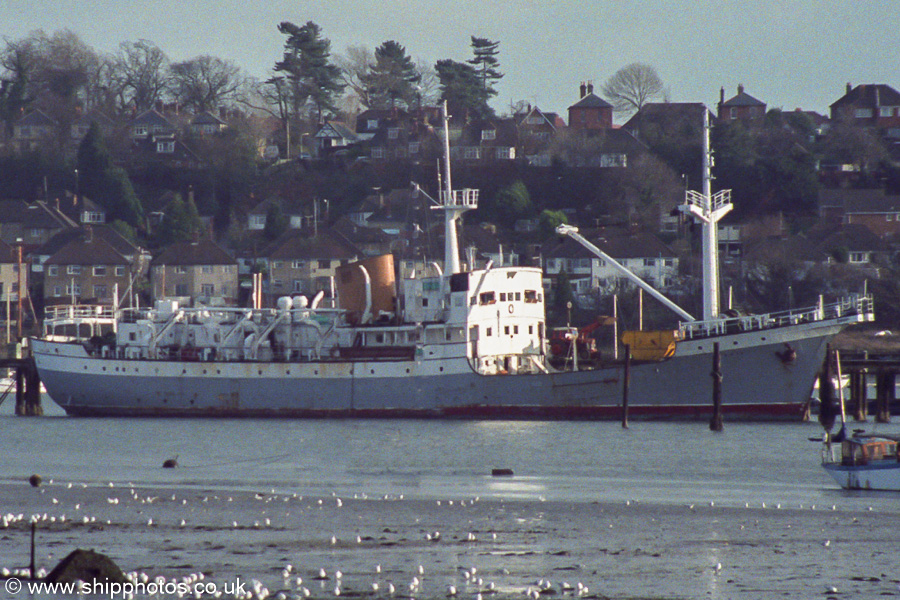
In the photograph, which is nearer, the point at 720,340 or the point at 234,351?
the point at 720,340

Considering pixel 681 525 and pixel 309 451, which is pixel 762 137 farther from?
pixel 681 525

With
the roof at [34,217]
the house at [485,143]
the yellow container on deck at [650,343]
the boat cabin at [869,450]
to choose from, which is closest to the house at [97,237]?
the roof at [34,217]

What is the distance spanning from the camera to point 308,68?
12069 cm

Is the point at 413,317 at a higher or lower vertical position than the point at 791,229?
lower

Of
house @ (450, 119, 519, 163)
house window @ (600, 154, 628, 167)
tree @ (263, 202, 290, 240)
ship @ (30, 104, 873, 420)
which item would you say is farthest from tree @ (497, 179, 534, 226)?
ship @ (30, 104, 873, 420)

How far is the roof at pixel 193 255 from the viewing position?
88312mm

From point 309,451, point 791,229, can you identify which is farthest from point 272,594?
point 791,229

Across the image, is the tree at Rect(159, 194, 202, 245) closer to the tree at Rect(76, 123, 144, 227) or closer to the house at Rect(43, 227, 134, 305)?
the tree at Rect(76, 123, 144, 227)

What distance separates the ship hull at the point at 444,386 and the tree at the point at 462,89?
6406 centimetres

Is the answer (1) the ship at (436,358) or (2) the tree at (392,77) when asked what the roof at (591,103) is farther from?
(1) the ship at (436,358)

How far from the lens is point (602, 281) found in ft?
276

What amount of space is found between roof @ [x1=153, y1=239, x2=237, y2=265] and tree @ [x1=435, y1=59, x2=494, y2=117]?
1240 inches

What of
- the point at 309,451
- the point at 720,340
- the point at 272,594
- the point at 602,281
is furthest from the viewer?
the point at 602,281

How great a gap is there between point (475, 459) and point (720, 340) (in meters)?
12.4
